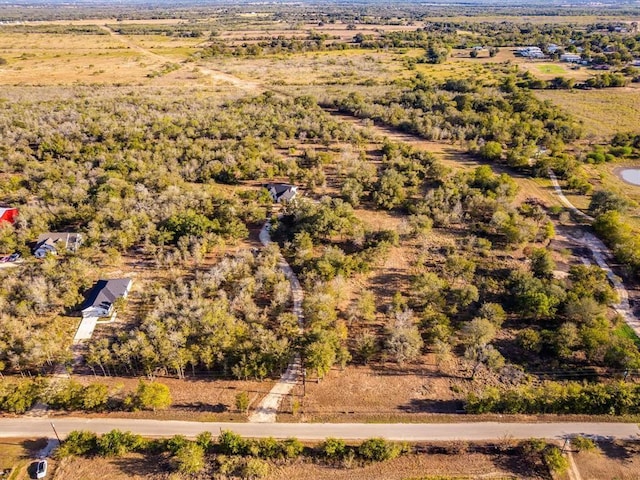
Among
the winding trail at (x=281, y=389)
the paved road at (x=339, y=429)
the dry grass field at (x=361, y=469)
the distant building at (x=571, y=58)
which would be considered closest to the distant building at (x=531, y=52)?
the distant building at (x=571, y=58)

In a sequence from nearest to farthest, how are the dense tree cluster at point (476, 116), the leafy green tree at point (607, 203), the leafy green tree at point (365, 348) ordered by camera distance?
1. the leafy green tree at point (365, 348)
2. the leafy green tree at point (607, 203)
3. the dense tree cluster at point (476, 116)

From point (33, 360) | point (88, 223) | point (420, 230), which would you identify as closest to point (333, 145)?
point (420, 230)

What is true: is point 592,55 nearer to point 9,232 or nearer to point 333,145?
point 333,145

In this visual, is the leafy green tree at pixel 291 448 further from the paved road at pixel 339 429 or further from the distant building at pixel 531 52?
the distant building at pixel 531 52

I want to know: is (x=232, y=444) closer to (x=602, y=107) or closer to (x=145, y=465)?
(x=145, y=465)

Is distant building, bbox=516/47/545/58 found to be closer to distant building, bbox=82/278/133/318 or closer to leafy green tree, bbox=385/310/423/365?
leafy green tree, bbox=385/310/423/365
